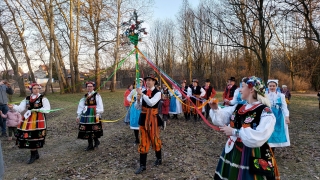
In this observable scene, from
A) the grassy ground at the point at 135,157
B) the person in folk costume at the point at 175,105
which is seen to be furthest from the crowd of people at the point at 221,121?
the person in folk costume at the point at 175,105

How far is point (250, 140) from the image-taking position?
7.83 ft

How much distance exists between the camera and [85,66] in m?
26.7

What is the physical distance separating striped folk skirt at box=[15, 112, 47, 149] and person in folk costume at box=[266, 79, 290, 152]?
4.90 metres

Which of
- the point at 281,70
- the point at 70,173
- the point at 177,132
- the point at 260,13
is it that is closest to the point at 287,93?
the point at 260,13

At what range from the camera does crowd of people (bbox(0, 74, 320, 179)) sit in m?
2.53

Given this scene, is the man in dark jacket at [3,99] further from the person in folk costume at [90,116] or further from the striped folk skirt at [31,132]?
the person in folk costume at [90,116]

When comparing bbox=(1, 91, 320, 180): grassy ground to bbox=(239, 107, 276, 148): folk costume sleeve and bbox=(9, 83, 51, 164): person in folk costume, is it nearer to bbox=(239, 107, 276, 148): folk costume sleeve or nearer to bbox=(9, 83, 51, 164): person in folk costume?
bbox=(9, 83, 51, 164): person in folk costume

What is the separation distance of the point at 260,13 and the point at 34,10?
66.2 ft

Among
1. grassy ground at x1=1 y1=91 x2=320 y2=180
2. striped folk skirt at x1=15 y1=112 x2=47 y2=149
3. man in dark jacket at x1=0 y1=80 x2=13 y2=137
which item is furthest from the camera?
man in dark jacket at x1=0 y1=80 x2=13 y2=137

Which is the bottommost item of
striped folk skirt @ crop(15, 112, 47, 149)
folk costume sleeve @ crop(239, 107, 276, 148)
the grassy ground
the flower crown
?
the grassy ground

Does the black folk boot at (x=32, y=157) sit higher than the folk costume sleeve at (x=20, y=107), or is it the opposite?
the folk costume sleeve at (x=20, y=107)

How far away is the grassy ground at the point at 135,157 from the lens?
4695 millimetres

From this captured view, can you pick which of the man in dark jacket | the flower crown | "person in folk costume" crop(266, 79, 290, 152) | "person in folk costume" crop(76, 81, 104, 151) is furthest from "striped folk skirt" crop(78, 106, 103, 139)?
the flower crown

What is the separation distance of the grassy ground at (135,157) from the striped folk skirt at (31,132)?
467mm
